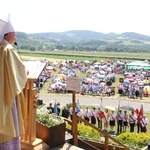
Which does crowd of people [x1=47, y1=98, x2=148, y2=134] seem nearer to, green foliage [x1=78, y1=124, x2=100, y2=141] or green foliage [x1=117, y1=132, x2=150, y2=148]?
green foliage [x1=117, y1=132, x2=150, y2=148]

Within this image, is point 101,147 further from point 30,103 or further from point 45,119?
point 30,103

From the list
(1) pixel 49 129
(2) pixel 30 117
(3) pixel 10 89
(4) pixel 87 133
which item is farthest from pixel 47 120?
(4) pixel 87 133

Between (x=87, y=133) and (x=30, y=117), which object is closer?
(x=30, y=117)

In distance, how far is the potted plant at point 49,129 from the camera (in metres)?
6.38

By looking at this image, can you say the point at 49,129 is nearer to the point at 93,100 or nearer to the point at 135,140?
the point at 135,140

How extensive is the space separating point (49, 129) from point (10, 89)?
89.8 inches

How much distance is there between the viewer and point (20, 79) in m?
4.36

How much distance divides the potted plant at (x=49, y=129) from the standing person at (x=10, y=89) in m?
1.93

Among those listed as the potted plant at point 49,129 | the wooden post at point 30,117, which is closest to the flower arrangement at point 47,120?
the potted plant at point 49,129

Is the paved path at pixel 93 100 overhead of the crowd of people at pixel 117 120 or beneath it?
beneath

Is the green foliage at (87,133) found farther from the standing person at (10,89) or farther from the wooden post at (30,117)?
the standing person at (10,89)

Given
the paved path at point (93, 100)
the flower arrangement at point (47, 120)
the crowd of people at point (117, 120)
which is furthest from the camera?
the paved path at point (93, 100)

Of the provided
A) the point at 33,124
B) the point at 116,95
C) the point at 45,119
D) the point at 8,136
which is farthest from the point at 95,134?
the point at 116,95

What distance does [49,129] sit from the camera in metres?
6.37
